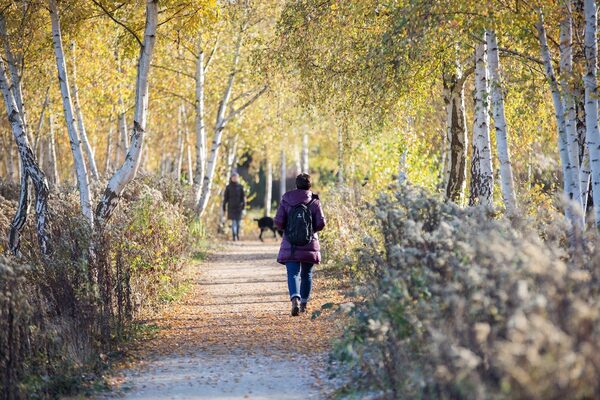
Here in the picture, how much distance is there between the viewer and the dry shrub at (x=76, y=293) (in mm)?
8227

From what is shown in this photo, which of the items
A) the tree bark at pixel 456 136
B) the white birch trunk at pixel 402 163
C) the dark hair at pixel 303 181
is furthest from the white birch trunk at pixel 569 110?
the white birch trunk at pixel 402 163

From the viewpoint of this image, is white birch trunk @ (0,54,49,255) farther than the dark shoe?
Yes

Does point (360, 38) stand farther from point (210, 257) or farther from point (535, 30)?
point (210, 257)

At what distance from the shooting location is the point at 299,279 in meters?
12.9

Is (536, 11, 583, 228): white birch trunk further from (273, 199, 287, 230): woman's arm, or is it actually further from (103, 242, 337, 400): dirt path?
(273, 199, 287, 230): woman's arm

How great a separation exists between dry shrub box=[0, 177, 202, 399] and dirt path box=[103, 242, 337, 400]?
0.49 m

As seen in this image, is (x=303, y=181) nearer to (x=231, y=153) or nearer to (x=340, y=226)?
(x=340, y=226)

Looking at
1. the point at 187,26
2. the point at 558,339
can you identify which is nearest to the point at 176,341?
the point at 187,26

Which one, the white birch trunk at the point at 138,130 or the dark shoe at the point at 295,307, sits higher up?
the white birch trunk at the point at 138,130

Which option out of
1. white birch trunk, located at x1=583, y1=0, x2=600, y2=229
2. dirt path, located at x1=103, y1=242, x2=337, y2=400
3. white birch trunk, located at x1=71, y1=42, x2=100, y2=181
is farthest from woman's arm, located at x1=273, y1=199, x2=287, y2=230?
white birch trunk, located at x1=71, y1=42, x2=100, y2=181

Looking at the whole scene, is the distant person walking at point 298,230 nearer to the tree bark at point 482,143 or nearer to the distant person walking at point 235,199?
the tree bark at point 482,143

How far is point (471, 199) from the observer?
49.0ft

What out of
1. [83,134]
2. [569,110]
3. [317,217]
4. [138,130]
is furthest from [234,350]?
[83,134]

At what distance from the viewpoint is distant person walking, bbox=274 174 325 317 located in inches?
498
